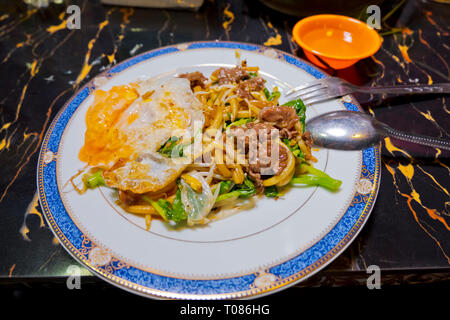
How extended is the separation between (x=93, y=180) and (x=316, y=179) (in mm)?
1446

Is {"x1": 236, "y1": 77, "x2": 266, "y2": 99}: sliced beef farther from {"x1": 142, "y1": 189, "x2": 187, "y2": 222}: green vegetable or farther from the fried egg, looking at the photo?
{"x1": 142, "y1": 189, "x2": 187, "y2": 222}: green vegetable

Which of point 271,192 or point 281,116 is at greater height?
point 281,116

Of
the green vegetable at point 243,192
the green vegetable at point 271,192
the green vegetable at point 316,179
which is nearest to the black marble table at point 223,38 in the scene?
the green vegetable at point 316,179

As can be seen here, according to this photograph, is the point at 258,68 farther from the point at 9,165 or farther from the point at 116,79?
the point at 9,165

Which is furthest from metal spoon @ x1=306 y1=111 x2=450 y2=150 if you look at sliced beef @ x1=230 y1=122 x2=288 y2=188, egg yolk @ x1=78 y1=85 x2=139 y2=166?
egg yolk @ x1=78 y1=85 x2=139 y2=166

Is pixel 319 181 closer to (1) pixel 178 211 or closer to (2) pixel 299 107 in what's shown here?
(2) pixel 299 107

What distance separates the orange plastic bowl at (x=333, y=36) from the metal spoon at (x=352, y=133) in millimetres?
844

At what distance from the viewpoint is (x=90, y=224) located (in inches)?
72.1

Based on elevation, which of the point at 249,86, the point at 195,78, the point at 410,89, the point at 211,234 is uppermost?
the point at 195,78

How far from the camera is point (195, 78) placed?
8.46 ft

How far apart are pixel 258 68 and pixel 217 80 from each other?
38 cm

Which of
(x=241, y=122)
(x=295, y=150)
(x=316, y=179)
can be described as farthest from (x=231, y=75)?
(x=316, y=179)

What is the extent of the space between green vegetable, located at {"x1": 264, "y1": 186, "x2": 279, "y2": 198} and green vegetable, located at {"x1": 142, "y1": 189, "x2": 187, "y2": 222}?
1.84 feet

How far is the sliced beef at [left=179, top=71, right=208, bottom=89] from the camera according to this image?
2584 mm
